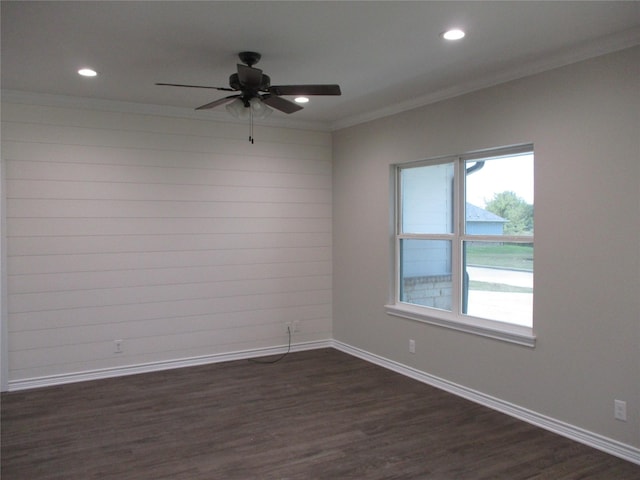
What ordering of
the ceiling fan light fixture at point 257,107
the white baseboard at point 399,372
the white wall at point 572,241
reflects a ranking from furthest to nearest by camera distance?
the ceiling fan light fixture at point 257,107 → the white baseboard at point 399,372 → the white wall at point 572,241

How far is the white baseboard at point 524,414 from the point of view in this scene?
3.27m

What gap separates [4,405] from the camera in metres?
4.24

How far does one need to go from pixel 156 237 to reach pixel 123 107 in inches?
53.4

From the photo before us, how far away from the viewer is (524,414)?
387 centimetres

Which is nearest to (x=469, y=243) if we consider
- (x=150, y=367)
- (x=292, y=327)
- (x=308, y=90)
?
(x=308, y=90)

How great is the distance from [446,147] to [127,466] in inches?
142

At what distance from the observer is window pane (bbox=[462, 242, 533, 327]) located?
3.99m

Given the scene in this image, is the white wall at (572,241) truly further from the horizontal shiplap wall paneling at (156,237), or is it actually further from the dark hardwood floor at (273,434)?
the horizontal shiplap wall paneling at (156,237)

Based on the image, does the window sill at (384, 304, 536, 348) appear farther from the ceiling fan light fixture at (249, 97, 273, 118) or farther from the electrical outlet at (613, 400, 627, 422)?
the ceiling fan light fixture at (249, 97, 273, 118)

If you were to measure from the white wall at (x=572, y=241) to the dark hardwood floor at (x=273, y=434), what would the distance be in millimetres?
297

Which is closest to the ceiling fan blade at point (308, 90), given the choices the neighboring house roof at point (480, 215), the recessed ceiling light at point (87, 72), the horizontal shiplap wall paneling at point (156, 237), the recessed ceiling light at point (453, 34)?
the recessed ceiling light at point (453, 34)

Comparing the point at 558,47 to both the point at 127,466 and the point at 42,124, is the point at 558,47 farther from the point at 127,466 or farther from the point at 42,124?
the point at 42,124

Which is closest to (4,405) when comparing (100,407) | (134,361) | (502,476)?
(100,407)

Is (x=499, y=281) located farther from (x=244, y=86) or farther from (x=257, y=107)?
(x=244, y=86)
